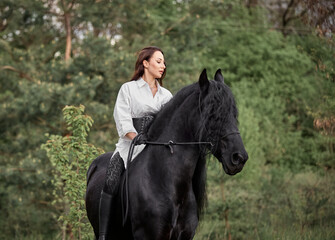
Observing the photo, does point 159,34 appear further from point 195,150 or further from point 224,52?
point 195,150

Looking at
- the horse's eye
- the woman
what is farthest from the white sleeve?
the horse's eye

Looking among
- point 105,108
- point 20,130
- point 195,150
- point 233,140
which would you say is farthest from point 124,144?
point 20,130

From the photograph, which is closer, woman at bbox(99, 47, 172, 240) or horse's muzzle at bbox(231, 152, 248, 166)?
horse's muzzle at bbox(231, 152, 248, 166)

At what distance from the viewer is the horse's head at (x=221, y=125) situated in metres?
3.90

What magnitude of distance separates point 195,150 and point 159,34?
619 inches

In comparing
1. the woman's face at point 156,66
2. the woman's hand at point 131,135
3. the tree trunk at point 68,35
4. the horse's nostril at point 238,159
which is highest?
the tree trunk at point 68,35

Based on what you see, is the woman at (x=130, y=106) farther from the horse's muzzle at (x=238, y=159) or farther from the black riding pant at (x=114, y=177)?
the horse's muzzle at (x=238, y=159)

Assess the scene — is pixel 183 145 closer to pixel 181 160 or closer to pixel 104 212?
pixel 181 160

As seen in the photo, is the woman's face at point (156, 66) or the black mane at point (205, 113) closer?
the black mane at point (205, 113)

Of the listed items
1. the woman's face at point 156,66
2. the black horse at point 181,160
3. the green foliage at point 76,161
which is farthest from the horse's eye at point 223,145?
A: the green foliage at point 76,161

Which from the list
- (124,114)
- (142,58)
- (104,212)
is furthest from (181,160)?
(142,58)

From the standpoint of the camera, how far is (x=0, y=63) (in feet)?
59.3

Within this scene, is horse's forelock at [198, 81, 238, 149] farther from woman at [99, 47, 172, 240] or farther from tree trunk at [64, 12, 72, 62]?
tree trunk at [64, 12, 72, 62]

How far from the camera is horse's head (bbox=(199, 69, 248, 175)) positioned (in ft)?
12.8
